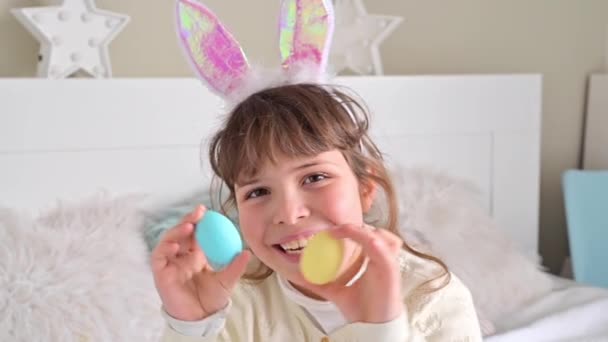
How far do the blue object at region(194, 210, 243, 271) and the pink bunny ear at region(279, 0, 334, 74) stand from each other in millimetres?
281

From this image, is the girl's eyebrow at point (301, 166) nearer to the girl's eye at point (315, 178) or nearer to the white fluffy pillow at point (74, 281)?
the girl's eye at point (315, 178)

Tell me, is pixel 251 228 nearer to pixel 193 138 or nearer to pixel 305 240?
pixel 305 240

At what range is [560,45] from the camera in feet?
8.34

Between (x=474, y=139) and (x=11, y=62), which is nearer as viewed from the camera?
(x=11, y=62)

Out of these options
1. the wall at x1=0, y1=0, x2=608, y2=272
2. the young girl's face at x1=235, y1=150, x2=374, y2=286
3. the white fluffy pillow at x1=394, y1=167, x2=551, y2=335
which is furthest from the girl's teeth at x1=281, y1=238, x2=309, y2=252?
the wall at x1=0, y1=0, x2=608, y2=272

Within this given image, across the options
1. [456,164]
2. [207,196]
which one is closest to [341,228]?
[207,196]

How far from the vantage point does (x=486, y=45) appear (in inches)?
96.4

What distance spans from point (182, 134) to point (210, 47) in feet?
2.42

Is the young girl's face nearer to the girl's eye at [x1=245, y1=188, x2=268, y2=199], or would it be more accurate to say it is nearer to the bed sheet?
the girl's eye at [x1=245, y1=188, x2=268, y2=199]

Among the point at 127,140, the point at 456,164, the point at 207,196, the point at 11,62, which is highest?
the point at 11,62

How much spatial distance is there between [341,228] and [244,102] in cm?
28

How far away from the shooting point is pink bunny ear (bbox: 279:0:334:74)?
115 centimetres

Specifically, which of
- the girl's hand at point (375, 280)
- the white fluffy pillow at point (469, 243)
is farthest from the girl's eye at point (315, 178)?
the white fluffy pillow at point (469, 243)

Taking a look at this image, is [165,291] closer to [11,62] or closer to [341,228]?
[341,228]
